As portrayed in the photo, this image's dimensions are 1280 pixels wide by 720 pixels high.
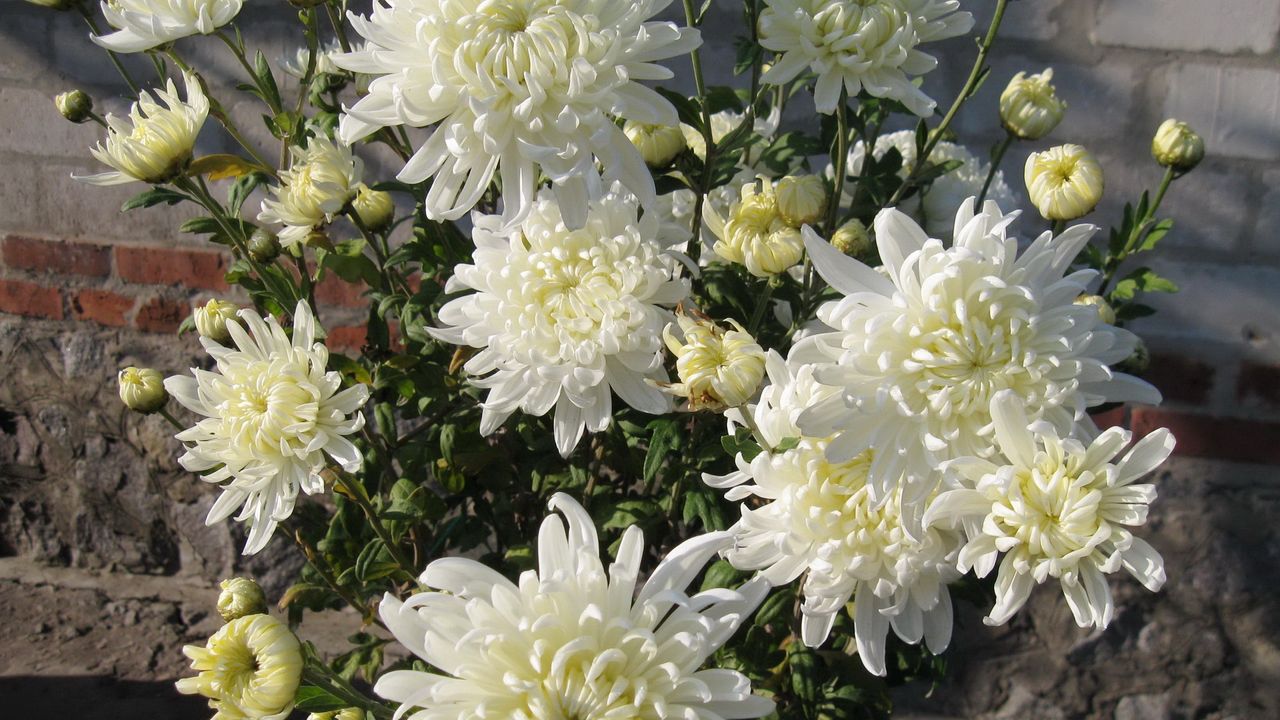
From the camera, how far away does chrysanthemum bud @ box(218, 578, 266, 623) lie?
821mm

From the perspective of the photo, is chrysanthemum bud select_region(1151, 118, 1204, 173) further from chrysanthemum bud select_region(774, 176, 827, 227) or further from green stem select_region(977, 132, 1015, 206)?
chrysanthemum bud select_region(774, 176, 827, 227)

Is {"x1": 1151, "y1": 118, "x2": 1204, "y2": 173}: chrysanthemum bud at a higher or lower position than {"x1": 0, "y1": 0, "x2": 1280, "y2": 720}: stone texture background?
higher

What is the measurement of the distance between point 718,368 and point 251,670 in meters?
0.39

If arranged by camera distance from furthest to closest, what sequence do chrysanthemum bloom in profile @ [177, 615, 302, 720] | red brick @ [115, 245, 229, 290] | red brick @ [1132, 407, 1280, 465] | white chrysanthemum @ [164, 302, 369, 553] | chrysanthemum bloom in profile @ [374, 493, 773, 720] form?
red brick @ [115, 245, 229, 290], red brick @ [1132, 407, 1280, 465], white chrysanthemum @ [164, 302, 369, 553], chrysanthemum bloom in profile @ [177, 615, 302, 720], chrysanthemum bloom in profile @ [374, 493, 773, 720]

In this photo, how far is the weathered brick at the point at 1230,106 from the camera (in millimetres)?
1519

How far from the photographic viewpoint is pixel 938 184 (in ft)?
3.54

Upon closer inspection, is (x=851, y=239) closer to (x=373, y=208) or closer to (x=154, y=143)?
(x=373, y=208)

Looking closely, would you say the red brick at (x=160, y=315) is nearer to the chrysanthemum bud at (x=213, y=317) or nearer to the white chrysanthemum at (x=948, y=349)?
the chrysanthemum bud at (x=213, y=317)

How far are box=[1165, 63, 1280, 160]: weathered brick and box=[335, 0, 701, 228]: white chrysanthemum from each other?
1187mm

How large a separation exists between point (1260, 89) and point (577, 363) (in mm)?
1307

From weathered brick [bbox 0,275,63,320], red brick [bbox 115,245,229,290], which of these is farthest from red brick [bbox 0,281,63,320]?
red brick [bbox 115,245,229,290]

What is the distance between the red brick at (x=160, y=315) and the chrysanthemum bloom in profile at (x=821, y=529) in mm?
1508

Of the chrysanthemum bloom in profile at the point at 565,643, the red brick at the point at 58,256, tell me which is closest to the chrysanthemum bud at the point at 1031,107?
the chrysanthemum bloom in profile at the point at 565,643

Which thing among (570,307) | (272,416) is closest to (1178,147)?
(570,307)
